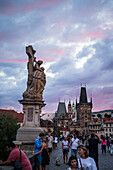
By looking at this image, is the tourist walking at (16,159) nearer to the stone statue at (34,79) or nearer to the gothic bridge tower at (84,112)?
the stone statue at (34,79)

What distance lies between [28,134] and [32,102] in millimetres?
1913

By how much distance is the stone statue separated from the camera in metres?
12.2

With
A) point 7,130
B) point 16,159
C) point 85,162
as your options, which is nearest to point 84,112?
point 7,130

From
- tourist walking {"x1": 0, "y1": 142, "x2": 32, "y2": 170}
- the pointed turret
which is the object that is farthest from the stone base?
Result: the pointed turret

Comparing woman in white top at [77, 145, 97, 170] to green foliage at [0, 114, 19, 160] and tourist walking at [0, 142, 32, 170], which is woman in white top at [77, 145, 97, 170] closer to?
tourist walking at [0, 142, 32, 170]

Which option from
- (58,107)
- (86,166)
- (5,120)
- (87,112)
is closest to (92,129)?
(87,112)

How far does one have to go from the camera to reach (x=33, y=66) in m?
13.2

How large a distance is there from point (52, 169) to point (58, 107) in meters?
132

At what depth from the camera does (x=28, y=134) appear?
11.0 metres

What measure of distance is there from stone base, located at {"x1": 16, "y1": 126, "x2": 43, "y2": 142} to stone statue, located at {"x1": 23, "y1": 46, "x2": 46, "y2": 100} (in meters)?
1.94

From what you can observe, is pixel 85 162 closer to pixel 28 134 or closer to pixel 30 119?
pixel 28 134

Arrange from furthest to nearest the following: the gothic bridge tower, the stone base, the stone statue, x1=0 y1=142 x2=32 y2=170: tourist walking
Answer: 1. the gothic bridge tower
2. the stone statue
3. the stone base
4. x1=0 y1=142 x2=32 y2=170: tourist walking

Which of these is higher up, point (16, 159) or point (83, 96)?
point (83, 96)

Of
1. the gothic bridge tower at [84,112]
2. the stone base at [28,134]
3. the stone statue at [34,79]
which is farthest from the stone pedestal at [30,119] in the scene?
the gothic bridge tower at [84,112]
